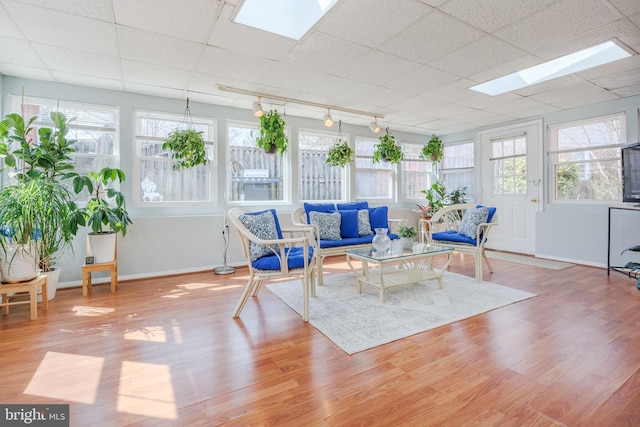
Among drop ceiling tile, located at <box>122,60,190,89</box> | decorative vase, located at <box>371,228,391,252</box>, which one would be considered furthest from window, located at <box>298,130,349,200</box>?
decorative vase, located at <box>371,228,391,252</box>

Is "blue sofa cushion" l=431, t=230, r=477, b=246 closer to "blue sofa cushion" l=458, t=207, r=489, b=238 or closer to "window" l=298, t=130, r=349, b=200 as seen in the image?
"blue sofa cushion" l=458, t=207, r=489, b=238

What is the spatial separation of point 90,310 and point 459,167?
684 centimetres

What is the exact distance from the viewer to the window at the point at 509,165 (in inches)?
220

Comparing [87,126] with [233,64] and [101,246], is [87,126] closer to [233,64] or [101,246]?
[101,246]

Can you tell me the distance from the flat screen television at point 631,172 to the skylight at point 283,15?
4.21 meters

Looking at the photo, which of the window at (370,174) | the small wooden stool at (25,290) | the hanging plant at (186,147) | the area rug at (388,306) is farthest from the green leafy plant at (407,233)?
the small wooden stool at (25,290)

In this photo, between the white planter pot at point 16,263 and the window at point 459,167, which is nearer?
the white planter pot at point 16,263

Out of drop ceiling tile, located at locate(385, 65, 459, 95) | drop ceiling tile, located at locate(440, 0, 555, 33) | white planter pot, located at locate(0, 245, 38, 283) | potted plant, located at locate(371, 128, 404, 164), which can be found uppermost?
drop ceiling tile, located at locate(385, 65, 459, 95)

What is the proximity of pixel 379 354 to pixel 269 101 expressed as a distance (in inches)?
149

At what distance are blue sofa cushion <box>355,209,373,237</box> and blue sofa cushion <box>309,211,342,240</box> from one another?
0.38m

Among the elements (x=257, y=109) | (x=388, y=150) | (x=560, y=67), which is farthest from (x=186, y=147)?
(x=560, y=67)

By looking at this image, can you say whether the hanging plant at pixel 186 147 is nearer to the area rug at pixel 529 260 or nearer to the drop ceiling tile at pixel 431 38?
the drop ceiling tile at pixel 431 38

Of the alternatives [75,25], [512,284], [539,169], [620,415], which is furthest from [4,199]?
[539,169]

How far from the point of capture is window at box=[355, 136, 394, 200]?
20.4 ft
